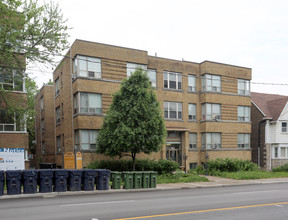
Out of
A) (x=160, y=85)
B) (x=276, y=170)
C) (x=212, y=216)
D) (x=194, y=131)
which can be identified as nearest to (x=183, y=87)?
(x=160, y=85)

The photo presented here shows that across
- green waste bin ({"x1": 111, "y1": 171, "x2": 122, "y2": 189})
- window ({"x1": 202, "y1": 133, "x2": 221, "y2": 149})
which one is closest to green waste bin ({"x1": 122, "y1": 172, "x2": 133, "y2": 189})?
green waste bin ({"x1": 111, "y1": 171, "x2": 122, "y2": 189})

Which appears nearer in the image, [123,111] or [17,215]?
[17,215]

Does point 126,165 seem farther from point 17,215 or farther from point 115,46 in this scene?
point 17,215

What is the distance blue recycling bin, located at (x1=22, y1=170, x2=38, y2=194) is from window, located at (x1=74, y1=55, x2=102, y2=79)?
11.0 meters

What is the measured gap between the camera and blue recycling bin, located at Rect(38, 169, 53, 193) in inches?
549

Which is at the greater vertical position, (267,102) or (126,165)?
(267,102)

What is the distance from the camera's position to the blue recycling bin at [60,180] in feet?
47.1

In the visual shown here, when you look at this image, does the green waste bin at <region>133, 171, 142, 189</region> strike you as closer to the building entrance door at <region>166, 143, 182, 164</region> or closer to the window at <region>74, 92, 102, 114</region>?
the window at <region>74, 92, 102, 114</region>

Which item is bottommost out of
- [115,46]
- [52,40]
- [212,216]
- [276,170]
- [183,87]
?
[276,170]

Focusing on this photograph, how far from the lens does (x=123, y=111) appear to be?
20.3m

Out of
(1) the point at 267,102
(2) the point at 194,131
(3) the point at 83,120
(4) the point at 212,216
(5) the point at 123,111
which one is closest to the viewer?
(4) the point at 212,216

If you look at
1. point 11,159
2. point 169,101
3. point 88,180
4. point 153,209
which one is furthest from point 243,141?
point 11,159

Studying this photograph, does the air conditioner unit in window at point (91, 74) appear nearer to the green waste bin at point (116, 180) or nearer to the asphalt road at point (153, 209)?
the green waste bin at point (116, 180)

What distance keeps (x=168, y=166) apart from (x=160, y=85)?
8314 mm
